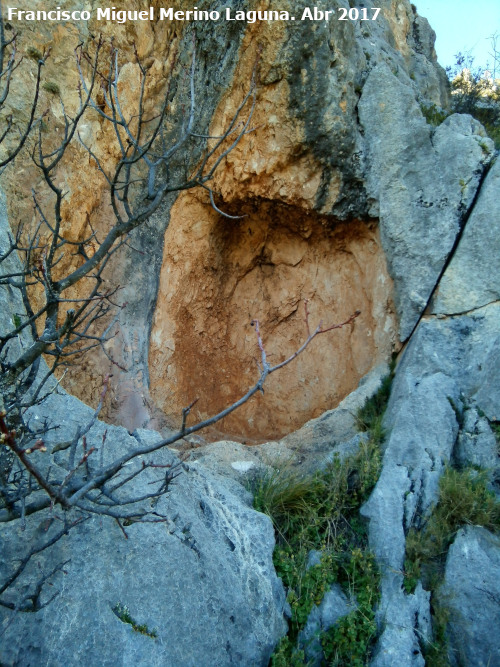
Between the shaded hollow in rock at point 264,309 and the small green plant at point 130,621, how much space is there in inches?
123

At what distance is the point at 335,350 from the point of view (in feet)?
21.0

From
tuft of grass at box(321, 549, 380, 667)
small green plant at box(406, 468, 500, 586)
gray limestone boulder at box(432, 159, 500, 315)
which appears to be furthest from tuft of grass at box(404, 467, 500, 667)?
gray limestone boulder at box(432, 159, 500, 315)

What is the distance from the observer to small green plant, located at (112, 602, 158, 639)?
288 cm

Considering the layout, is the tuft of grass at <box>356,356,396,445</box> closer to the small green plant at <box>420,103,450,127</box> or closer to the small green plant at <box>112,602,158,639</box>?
the small green plant at <box>112,602,158,639</box>

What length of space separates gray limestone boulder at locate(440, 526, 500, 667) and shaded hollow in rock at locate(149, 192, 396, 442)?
2144mm

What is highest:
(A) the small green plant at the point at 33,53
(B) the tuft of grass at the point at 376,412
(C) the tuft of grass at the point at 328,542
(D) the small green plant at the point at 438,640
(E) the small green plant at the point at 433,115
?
(A) the small green plant at the point at 33,53

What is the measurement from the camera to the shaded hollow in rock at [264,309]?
607 cm

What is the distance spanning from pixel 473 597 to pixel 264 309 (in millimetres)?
4077

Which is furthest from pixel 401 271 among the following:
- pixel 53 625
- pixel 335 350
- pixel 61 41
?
pixel 53 625

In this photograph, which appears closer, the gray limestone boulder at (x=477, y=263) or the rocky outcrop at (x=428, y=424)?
the rocky outcrop at (x=428, y=424)

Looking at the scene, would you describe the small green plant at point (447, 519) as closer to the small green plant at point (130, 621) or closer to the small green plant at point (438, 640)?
the small green plant at point (438, 640)

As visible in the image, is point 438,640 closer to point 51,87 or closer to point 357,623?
point 357,623

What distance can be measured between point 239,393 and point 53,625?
4.35 m

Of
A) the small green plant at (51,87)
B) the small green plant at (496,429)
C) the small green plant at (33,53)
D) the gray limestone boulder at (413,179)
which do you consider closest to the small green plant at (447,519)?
the small green plant at (496,429)
